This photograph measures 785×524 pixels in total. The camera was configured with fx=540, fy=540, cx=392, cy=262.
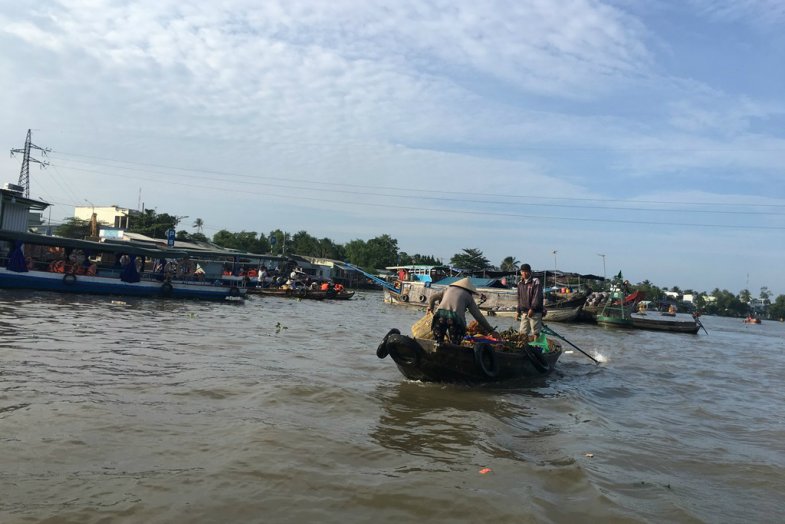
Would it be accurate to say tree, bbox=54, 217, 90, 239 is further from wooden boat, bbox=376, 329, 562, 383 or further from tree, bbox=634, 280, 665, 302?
tree, bbox=634, 280, 665, 302

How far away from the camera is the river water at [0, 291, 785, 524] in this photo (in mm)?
3705

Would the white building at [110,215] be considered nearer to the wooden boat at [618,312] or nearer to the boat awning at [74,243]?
the boat awning at [74,243]

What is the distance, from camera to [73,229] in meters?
49.7

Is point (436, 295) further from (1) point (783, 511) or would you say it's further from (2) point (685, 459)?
(1) point (783, 511)

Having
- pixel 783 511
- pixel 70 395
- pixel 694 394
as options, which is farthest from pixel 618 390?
pixel 70 395

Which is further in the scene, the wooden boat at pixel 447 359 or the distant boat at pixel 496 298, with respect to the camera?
the distant boat at pixel 496 298

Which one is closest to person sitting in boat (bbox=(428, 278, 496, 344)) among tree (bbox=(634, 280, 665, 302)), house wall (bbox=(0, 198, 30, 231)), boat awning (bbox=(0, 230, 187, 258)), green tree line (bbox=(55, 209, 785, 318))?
boat awning (bbox=(0, 230, 187, 258))

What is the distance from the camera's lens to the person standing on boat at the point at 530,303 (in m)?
10.5

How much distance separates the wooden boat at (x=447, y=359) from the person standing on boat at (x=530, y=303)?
7.02 ft

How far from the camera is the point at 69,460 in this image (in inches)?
161

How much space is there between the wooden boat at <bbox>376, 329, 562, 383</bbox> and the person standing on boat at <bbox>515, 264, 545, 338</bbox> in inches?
84.3

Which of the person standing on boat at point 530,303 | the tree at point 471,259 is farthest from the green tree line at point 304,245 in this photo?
the person standing on boat at point 530,303

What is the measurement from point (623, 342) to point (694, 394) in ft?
35.4

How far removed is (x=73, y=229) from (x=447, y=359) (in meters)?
51.8
